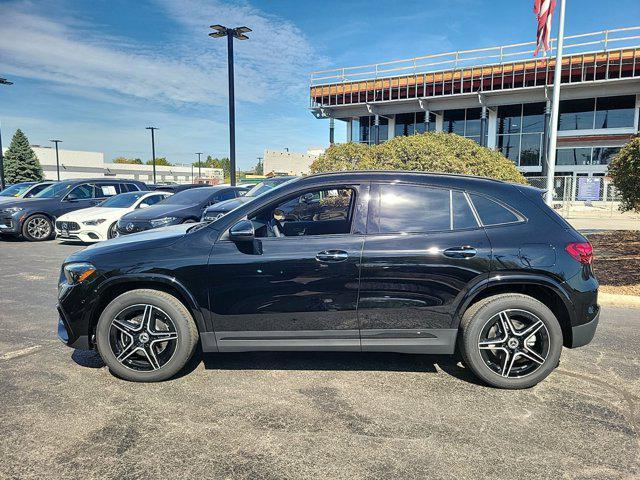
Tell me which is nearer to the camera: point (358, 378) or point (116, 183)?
point (358, 378)

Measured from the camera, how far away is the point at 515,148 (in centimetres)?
3138

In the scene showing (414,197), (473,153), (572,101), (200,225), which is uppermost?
(572,101)

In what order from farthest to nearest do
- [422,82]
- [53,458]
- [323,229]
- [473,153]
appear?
1. [422,82]
2. [473,153]
3. [323,229]
4. [53,458]

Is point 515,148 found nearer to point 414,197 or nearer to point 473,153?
point 473,153

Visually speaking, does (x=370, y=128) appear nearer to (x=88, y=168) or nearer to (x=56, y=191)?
(x=56, y=191)

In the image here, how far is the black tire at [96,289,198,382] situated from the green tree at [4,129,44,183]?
67.5 meters

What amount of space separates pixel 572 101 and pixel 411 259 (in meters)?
31.2

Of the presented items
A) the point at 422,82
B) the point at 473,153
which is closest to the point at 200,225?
the point at 473,153

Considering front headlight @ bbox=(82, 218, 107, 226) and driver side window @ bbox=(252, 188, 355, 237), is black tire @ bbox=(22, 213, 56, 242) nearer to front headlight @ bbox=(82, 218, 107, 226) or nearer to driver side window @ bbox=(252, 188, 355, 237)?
front headlight @ bbox=(82, 218, 107, 226)

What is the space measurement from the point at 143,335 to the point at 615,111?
107 ft

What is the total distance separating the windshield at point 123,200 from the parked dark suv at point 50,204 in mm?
1515

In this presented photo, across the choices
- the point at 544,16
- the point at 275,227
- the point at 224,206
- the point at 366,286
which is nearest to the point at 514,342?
the point at 366,286

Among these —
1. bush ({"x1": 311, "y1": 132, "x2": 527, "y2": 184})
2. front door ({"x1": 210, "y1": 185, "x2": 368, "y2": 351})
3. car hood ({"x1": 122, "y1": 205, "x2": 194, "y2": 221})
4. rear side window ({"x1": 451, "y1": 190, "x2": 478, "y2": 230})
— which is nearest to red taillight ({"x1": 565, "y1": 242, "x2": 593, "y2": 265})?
rear side window ({"x1": 451, "y1": 190, "x2": 478, "y2": 230})

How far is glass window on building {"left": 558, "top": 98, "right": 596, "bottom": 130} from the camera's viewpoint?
28.6m
